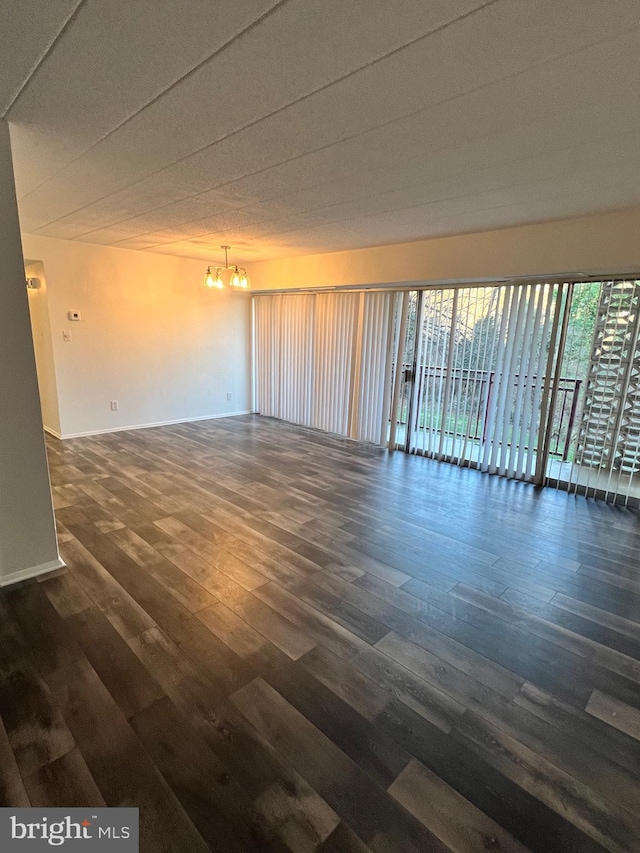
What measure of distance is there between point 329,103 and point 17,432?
2287 mm

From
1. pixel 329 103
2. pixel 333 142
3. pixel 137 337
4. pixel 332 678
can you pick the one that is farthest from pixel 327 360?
pixel 332 678

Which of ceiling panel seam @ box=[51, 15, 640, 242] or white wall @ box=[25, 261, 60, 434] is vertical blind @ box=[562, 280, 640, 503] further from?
white wall @ box=[25, 261, 60, 434]

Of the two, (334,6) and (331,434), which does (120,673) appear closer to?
(334,6)

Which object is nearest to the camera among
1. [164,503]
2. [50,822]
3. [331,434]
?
[50,822]

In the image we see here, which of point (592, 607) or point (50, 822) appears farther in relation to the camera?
point (592, 607)

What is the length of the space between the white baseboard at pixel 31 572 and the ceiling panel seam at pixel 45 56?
7.87 feet

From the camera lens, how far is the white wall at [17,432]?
2.18m

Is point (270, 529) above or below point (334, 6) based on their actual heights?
below


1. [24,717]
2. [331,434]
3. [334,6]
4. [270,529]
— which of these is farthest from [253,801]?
[331,434]

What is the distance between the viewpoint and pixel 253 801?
53.7 inches

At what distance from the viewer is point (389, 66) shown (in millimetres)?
1443

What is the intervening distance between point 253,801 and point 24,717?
3.20 ft

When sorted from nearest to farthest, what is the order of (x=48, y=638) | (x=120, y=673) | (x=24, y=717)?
1. (x=24, y=717)
2. (x=120, y=673)
3. (x=48, y=638)

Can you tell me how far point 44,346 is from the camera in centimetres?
542
